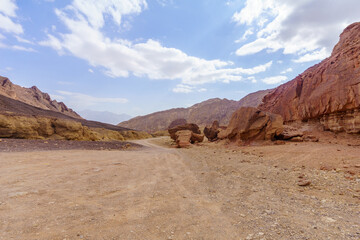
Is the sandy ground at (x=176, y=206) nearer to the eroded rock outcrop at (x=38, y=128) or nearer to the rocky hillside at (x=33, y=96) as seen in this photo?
the eroded rock outcrop at (x=38, y=128)

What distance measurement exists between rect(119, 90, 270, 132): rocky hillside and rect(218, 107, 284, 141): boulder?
73406 millimetres

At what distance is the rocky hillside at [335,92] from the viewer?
12.1m

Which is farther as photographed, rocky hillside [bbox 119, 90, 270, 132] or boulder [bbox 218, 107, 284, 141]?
rocky hillside [bbox 119, 90, 270, 132]

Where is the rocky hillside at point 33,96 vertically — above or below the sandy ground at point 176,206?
above

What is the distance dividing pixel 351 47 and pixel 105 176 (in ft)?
65.2

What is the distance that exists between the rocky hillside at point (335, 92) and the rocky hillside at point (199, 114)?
7213cm

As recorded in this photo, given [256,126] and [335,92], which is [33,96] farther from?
[335,92]

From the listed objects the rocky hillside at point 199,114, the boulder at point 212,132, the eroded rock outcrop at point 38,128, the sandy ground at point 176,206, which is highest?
the rocky hillside at point 199,114

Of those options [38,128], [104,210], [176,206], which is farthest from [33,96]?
[176,206]

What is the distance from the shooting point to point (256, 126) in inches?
583

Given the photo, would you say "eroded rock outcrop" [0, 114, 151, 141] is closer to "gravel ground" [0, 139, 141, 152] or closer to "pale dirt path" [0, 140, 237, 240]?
"gravel ground" [0, 139, 141, 152]

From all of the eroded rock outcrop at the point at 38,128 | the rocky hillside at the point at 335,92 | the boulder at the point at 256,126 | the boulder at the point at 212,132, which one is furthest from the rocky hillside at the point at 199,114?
the eroded rock outcrop at the point at 38,128

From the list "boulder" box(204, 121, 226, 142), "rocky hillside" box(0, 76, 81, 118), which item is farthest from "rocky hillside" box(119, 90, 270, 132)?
"boulder" box(204, 121, 226, 142)

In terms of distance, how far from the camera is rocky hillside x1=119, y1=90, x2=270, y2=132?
3730 inches
